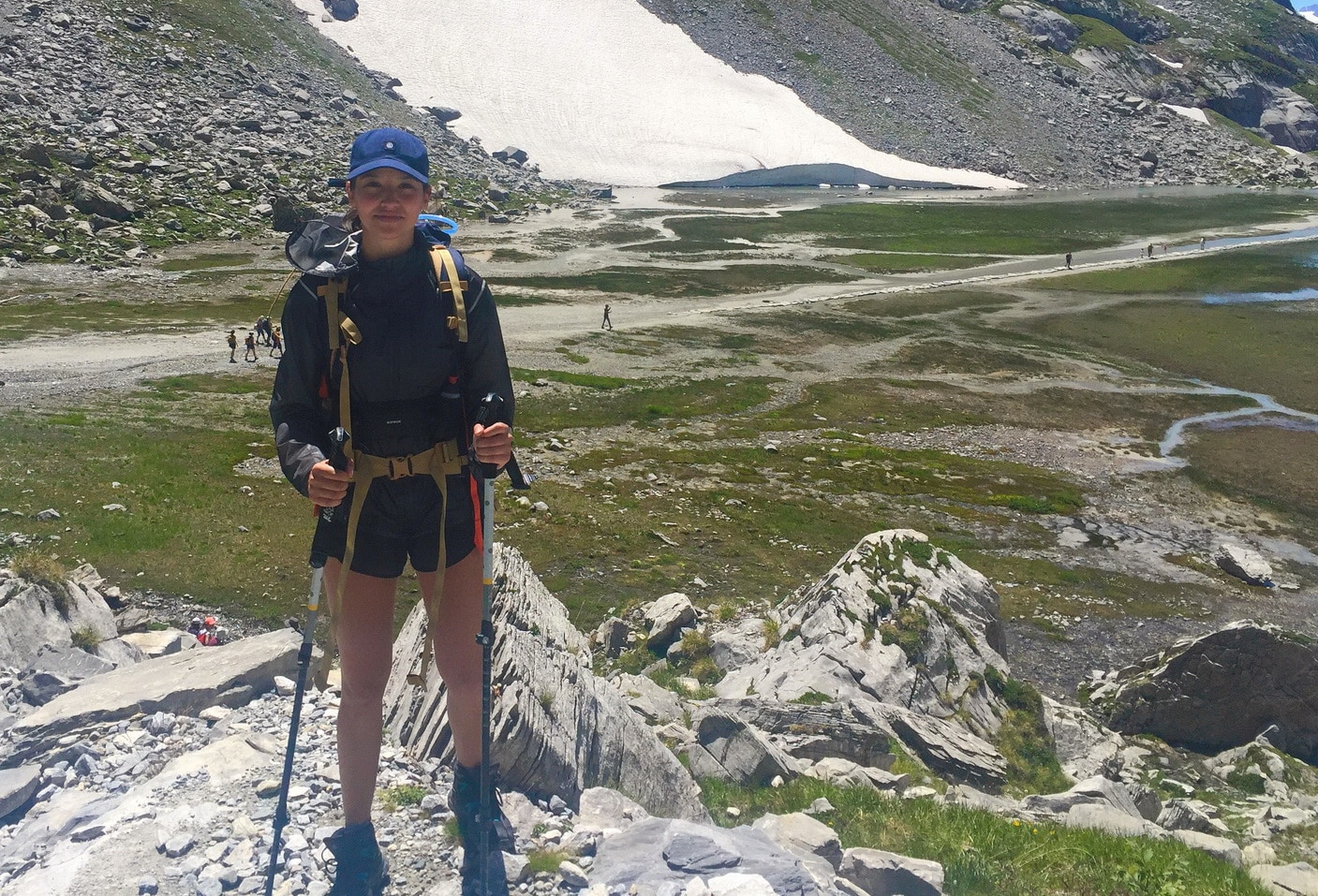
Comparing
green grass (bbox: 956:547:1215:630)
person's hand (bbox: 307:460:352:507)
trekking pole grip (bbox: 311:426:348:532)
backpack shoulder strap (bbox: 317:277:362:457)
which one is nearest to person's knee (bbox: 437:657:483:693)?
person's hand (bbox: 307:460:352:507)

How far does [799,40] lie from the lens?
166 meters

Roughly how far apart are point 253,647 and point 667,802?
439 cm

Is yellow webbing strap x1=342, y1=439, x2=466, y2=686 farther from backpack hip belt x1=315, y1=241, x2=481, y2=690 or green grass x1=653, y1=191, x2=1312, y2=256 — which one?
green grass x1=653, y1=191, x2=1312, y2=256

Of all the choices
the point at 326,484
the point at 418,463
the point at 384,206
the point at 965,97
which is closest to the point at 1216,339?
the point at 418,463

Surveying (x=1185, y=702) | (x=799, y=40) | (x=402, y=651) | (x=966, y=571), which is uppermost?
(x=799, y=40)

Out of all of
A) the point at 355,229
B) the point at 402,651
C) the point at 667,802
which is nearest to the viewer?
the point at 355,229

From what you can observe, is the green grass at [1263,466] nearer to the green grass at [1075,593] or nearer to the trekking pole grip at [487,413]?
the green grass at [1075,593]

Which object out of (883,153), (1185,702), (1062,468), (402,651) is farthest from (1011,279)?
(883,153)

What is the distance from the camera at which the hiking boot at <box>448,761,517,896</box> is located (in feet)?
18.8

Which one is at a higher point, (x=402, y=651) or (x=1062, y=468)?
(x=402, y=651)

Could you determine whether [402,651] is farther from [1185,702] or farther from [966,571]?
[1185,702]

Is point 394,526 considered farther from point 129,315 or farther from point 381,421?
point 129,315

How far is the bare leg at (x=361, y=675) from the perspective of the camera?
224 inches

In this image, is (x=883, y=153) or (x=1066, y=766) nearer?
(x=1066, y=766)
